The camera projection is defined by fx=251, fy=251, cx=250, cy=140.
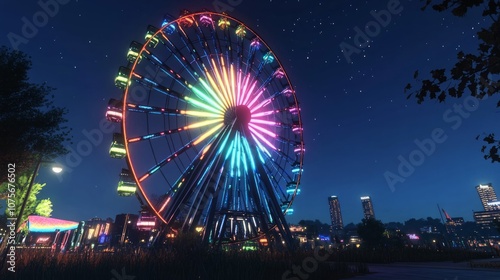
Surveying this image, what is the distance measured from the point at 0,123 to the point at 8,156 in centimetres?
177

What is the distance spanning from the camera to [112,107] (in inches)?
617

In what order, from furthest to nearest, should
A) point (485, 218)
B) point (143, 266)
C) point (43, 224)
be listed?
point (485, 218), point (43, 224), point (143, 266)

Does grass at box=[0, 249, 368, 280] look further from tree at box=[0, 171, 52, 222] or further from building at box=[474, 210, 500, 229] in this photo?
building at box=[474, 210, 500, 229]

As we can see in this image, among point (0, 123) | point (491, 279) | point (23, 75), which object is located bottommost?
point (491, 279)

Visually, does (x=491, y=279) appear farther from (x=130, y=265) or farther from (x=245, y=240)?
(x=245, y=240)

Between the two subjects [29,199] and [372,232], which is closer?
[29,199]

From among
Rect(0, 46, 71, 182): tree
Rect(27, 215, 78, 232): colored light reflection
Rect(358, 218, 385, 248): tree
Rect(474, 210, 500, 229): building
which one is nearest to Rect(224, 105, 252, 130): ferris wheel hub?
Rect(0, 46, 71, 182): tree

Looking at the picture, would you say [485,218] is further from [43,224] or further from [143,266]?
[143,266]

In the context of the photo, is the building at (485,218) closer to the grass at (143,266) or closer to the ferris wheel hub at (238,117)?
the ferris wheel hub at (238,117)

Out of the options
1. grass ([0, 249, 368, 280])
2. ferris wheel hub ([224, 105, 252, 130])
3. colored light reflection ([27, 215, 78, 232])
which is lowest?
grass ([0, 249, 368, 280])

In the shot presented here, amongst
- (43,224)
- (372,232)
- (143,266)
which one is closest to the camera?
(143,266)

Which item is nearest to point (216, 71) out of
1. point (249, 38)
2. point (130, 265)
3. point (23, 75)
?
point (249, 38)

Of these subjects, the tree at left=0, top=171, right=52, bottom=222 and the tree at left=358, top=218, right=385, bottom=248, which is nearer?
the tree at left=0, top=171, right=52, bottom=222

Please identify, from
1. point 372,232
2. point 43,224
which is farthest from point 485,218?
point 43,224
